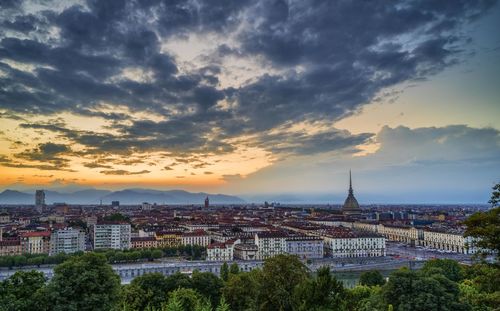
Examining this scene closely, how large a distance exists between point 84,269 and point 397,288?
17384 millimetres

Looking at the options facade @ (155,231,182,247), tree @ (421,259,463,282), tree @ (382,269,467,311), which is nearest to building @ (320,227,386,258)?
facade @ (155,231,182,247)

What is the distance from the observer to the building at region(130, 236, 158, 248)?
82.9m

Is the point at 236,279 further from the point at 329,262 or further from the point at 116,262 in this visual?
the point at 329,262

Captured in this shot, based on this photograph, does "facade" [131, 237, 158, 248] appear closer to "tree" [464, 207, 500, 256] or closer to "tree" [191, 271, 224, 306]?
"tree" [191, 271, 224, 306]

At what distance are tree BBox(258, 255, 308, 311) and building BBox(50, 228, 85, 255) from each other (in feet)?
191

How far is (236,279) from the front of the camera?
29594mm

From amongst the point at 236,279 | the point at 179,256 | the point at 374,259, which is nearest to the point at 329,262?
the point at 374,259

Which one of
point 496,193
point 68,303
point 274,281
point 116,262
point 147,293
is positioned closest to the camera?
point 496,193

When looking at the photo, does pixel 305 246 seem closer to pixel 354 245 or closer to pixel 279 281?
pixel 354 245

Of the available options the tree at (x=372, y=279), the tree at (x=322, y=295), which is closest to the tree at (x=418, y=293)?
the tree at (x=322, y=295)

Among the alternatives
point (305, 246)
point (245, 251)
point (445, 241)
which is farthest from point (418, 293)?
point (445, 241)

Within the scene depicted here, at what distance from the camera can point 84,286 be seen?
23188 mm

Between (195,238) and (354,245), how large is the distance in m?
29.9

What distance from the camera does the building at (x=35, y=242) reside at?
73.1 meters
